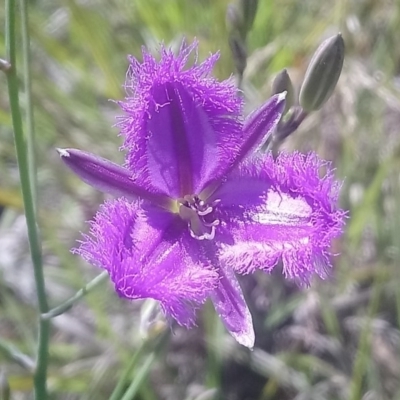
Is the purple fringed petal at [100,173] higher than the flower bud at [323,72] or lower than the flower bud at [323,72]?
lower

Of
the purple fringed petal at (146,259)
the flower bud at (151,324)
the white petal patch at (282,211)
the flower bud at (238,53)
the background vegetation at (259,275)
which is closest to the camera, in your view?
the purple fringed petal at (146,259)

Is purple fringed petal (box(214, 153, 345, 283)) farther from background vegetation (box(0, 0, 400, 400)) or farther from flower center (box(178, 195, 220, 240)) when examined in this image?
background vegetation (box(0, 0, 400, 400))

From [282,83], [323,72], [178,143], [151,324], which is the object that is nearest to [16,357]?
[151,324]

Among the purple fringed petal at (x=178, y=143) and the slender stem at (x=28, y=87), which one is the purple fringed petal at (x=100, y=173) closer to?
the purple fringed petal at (x=178, y=143)

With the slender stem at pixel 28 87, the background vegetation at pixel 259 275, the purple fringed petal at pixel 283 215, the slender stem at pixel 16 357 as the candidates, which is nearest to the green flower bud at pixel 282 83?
the purple fringed petal at pixel 283 215

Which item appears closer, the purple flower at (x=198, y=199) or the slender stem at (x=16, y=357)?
the purple flower at (x=198, y=199)

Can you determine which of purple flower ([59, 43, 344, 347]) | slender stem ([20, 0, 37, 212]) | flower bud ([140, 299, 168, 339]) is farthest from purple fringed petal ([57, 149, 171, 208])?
flower bud ([140, 299, 168, 339])

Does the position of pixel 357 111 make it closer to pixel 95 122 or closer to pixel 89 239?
pixel 95 122

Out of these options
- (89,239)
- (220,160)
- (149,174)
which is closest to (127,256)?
(89,239)
